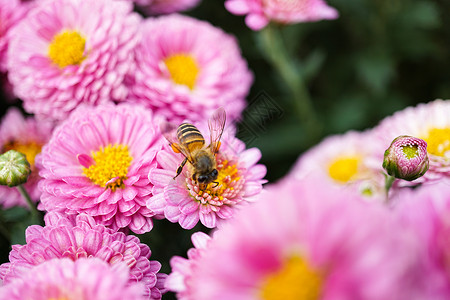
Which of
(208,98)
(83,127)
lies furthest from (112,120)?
(208,98)

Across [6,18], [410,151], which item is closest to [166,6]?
[6,18]

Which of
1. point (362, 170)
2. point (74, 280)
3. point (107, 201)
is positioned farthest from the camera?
point (362, 170)

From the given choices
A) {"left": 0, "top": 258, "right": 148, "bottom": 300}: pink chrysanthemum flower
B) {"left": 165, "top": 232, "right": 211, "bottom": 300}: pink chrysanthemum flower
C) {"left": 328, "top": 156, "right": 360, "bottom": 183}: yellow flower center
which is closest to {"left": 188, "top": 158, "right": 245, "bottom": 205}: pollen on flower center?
{"left": 165, "top": 232, "right": 211, "bottom": 300}: pink chrysanthemum flower

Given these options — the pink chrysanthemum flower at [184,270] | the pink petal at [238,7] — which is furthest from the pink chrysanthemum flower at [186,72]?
the pink chrysanthemum flower at [184,270]

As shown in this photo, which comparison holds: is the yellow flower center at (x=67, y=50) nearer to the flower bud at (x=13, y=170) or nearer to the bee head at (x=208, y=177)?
the flower bud at (x=13, y=170)

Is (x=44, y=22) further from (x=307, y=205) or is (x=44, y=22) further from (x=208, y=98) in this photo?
(x=307, y=205)

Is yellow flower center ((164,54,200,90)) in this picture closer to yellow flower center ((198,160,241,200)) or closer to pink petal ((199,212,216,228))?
yellow flower center ((198,160,241,200))

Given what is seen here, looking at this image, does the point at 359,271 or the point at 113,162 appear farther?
the point at 113,162
